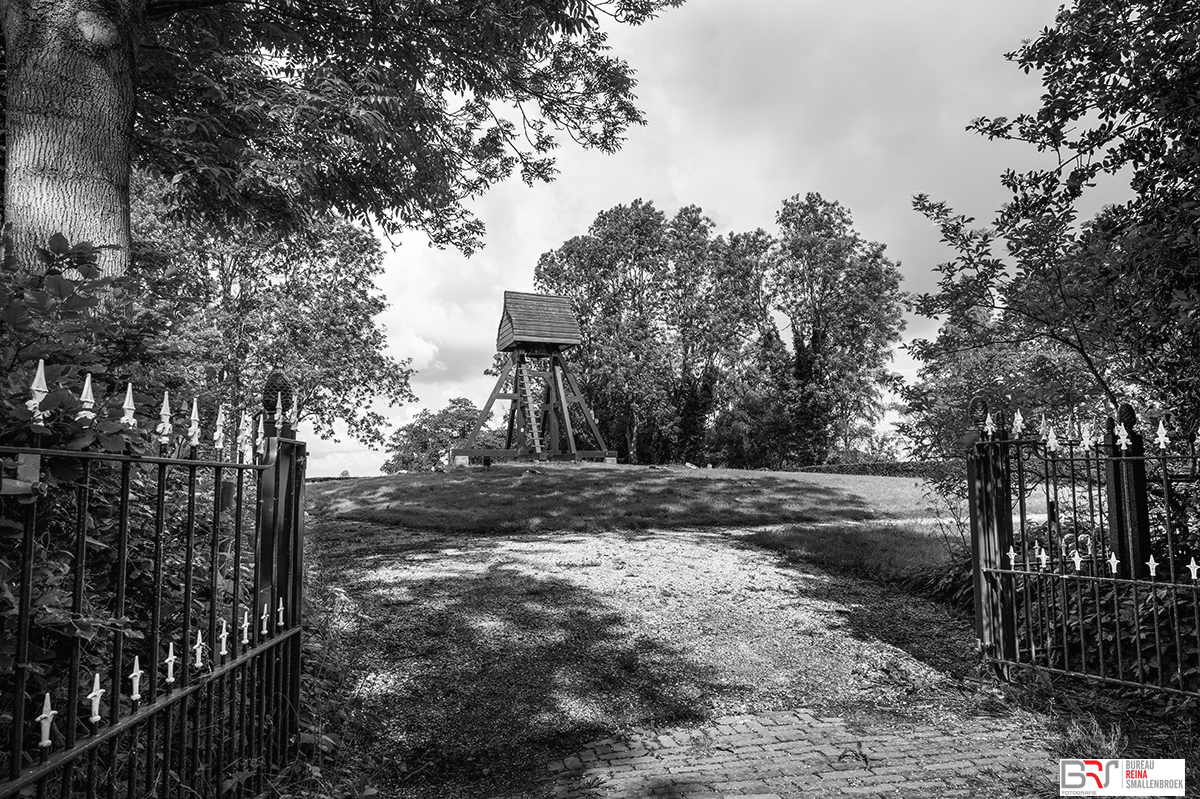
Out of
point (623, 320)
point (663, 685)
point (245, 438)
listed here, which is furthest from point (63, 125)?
point (623, 320)

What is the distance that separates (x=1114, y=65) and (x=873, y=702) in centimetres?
529

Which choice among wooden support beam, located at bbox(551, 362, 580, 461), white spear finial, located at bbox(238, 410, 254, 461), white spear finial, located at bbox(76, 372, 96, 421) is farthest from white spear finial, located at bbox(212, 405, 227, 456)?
wooden support beam, located at bbox(551, 362, 580, 461)

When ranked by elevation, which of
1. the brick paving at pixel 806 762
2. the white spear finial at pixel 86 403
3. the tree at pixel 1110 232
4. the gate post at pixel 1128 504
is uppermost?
the tree at pixel 1110 232

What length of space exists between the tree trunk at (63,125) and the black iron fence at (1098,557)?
6483mm

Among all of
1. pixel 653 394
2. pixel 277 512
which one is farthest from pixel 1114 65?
pixel 653 394

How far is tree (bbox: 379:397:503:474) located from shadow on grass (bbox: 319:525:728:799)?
132 feet

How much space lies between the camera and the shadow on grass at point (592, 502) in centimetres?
1181

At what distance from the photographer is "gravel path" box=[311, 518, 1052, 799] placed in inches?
152

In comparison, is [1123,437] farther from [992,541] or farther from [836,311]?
[836,311]

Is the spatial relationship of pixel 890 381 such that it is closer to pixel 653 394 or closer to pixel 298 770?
pixel 298 770

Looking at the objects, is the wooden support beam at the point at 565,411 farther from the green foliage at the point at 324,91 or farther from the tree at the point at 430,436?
the tree at the point at 430,436

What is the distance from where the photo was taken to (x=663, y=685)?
5.04m

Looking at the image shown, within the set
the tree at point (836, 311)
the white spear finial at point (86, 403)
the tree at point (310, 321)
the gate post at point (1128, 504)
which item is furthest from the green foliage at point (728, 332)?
the white spear finial at point (86, 403)

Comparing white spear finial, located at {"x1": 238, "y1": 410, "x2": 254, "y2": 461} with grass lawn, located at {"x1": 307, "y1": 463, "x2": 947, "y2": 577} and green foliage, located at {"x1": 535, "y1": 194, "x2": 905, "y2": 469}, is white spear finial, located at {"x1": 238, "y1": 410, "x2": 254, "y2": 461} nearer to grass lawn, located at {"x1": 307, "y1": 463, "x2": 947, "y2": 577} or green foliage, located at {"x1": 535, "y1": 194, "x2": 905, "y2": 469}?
grass lawn, located at {"x1": 307, "y1": 463, "x2": 947, "y2": 577}
